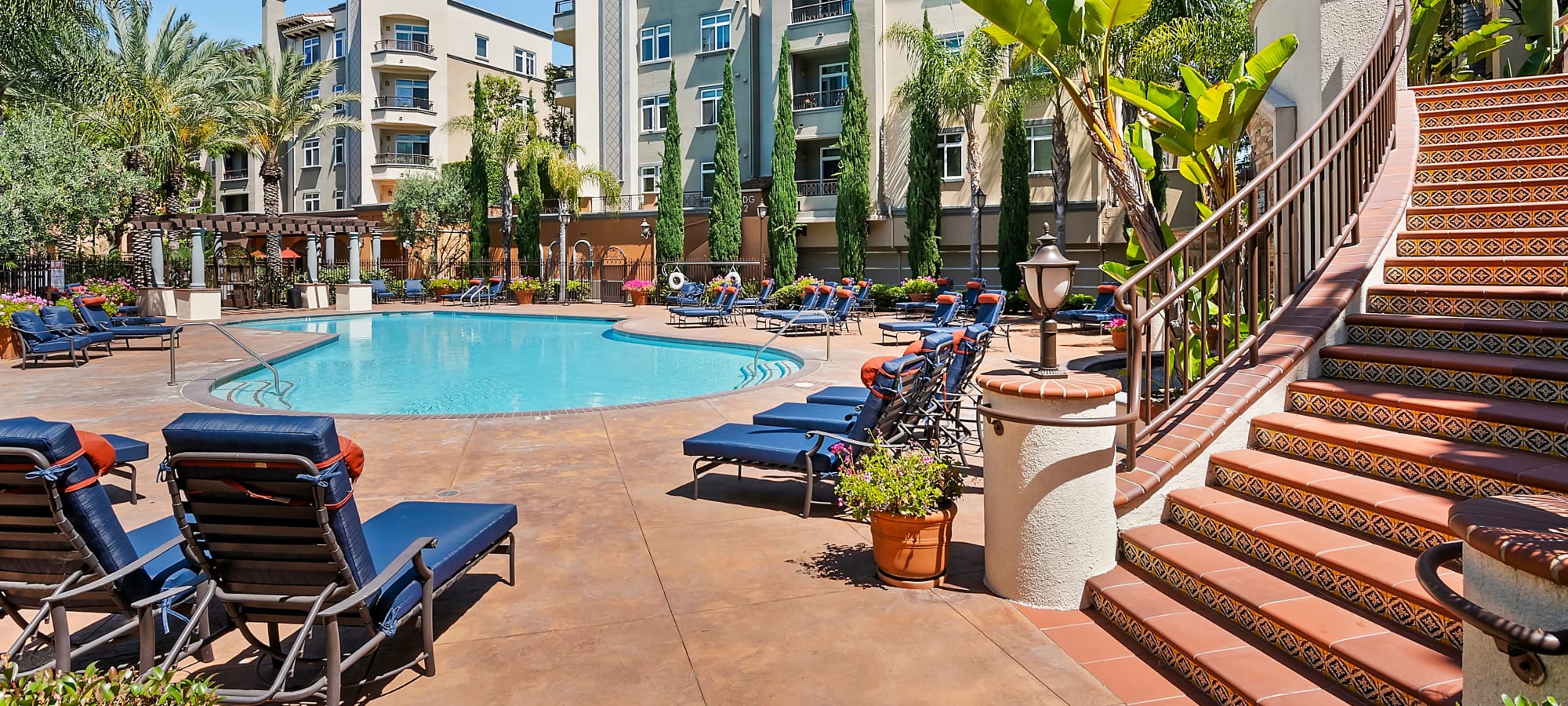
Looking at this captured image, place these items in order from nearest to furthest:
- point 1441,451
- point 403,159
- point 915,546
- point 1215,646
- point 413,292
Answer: point 1215,646 < point 1441,451 < point 915,546 < point 413,292 < point 403,159

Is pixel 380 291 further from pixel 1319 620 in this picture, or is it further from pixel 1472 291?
pixel 1319 620

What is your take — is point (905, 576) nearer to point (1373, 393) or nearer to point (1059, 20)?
point (1373, 393)

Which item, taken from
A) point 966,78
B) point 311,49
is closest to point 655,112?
point 966,78

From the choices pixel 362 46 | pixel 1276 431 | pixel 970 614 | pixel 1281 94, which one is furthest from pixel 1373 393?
pixel 362 46

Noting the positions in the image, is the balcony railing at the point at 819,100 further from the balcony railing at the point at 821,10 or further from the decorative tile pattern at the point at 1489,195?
the decorative tile pattern at the point at 1489,195

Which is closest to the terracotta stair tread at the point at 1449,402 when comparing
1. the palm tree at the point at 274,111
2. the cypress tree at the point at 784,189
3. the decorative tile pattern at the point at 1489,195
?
the decorative tile pattern at the point at 1489,195

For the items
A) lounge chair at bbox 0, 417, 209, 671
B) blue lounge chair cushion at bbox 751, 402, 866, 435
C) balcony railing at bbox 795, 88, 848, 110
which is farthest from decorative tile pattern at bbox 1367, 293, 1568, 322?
balcony railing at bbox 795, 88, 848, 110

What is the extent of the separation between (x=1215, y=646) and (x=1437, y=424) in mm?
1910

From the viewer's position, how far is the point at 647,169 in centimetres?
4075

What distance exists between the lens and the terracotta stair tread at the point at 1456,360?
4.85m

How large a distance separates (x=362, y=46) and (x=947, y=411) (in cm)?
4949

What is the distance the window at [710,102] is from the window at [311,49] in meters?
26.4

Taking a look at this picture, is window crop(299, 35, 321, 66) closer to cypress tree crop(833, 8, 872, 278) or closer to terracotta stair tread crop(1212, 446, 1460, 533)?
cypress tree crop(833, 8, 872, 278)

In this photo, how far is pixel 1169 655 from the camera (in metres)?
4.11
